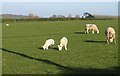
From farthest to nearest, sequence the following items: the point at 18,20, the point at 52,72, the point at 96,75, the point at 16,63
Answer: the point at 18,20 < the point at 16,63 < the point at 52,72 < the point at 96,75

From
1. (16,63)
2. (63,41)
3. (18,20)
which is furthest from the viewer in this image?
(18,20)

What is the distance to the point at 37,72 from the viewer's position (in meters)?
16.6

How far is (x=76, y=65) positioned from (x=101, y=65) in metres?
1.30

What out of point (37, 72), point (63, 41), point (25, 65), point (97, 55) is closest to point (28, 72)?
point (37, 72)

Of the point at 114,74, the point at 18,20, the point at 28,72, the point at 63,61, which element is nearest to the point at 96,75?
the point at 114,74

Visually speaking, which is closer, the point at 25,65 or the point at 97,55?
the point at 25,65

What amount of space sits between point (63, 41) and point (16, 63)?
7.46m

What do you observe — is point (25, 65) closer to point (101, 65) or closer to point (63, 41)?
point (101, 65)

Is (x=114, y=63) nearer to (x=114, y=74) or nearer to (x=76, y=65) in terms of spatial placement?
(x=76, y=65)

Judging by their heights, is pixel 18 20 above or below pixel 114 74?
below

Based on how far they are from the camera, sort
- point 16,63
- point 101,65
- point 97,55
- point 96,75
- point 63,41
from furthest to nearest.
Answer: point 63,41 → point 97,55 → point 16,63 → point 101,65 → point 96,75

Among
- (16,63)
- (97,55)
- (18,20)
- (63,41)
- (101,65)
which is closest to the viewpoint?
(101,65)

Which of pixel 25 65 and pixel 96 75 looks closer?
pixel 96 75

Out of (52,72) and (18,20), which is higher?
(52,72)
